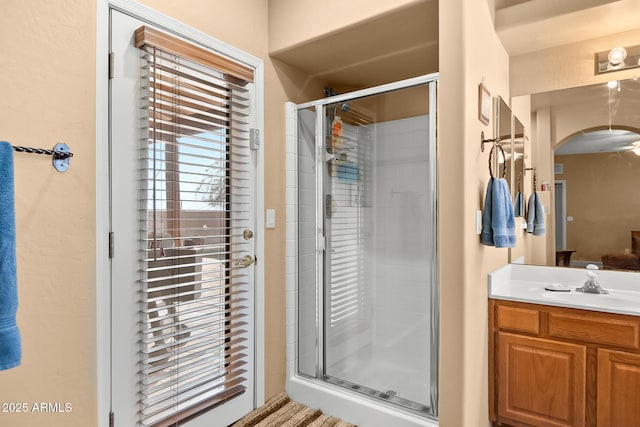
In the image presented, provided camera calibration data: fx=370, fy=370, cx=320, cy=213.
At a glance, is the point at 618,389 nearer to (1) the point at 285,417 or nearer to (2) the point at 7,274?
(1) the point at 285,417

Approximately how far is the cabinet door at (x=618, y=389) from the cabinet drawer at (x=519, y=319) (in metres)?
0.31

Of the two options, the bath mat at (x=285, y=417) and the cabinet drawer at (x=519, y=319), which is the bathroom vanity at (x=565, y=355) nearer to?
the cabinet drawer at (x=519, y=319)

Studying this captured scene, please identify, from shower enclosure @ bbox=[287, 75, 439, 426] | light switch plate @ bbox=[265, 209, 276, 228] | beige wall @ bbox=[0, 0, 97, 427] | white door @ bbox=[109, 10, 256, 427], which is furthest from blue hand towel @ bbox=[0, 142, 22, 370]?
shower enclosure @ bbox=[287, 75, 439, 426]

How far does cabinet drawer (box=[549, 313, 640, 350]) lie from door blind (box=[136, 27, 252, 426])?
1743 millimetres

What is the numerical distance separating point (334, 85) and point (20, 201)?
2.29 meters

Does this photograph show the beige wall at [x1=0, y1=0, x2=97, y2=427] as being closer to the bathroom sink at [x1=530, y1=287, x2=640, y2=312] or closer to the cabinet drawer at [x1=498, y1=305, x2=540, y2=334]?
the cabinet drawer at [x1=498, y1=305, x2=540, y2=334]

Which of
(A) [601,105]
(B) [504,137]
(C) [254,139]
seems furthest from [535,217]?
(C) [254,139]

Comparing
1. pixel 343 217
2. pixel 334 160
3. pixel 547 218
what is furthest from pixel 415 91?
pixel 547 218

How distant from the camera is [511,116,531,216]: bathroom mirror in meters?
2.54

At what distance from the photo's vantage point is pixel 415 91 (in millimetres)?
2109

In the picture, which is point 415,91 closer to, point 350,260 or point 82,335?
point 350,260

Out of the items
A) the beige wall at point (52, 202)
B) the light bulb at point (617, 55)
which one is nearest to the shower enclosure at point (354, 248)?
the beige wall at point (52, 202)

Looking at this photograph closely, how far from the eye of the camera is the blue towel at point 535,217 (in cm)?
253

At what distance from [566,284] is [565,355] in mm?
601
